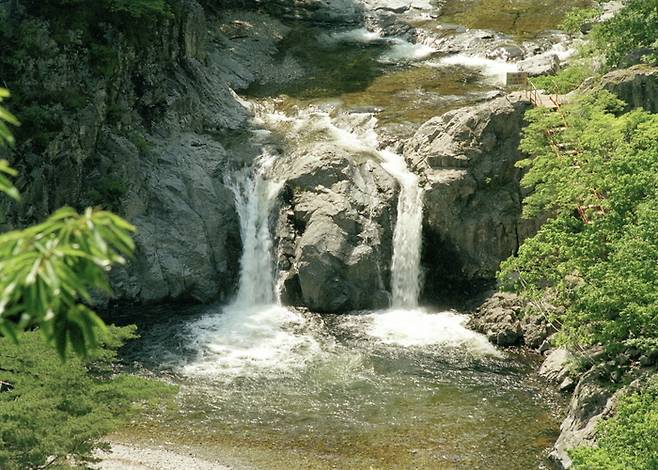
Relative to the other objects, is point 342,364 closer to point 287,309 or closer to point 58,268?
point 287,309

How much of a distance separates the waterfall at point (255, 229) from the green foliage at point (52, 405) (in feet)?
43.4

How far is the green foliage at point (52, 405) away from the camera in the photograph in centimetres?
1407

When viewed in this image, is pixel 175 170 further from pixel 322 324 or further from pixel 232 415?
pixel 232 415

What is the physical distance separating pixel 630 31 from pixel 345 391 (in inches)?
619

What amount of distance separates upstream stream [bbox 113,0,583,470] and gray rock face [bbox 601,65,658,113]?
6.82 m

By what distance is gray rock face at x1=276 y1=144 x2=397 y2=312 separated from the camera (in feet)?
92.7

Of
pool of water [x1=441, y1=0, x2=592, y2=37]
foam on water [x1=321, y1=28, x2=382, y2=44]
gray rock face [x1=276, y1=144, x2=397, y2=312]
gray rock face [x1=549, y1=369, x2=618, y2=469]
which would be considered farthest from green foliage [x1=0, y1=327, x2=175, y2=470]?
pool of water [x1=441, y1=0, x2=592, y2=37]

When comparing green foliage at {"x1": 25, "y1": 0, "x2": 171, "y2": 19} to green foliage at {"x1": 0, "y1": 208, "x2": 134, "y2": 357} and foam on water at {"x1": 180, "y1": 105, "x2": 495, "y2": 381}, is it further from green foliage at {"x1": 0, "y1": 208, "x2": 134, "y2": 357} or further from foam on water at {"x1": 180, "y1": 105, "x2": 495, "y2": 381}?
green foliage at {"x1": 0, "y1": 208, "x2": 134, "y2": 357}

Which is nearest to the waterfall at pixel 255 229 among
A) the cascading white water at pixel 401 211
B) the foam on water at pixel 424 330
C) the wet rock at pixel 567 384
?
the cascading white water at pixel 401 211

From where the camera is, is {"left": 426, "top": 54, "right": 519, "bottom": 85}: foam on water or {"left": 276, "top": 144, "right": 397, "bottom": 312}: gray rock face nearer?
{"left": 276, "top": 144, "right": 397, "bottom": 312}: gray rock face

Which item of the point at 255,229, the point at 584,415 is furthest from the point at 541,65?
the point at 584,415

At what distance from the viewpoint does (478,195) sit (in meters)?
29.1

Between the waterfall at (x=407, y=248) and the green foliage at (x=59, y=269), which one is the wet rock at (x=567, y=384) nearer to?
the waterfall at (x=407, y=248)

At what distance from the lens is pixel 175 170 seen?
3030cm
